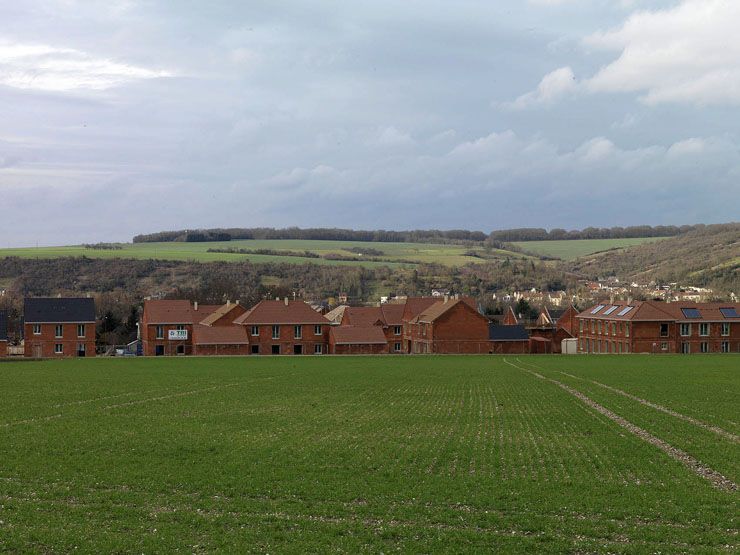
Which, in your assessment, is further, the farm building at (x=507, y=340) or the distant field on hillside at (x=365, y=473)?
the farm building at (x=507, y=340)

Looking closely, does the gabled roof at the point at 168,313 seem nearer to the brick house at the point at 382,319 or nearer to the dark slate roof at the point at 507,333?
the brick house at the point at 382,319

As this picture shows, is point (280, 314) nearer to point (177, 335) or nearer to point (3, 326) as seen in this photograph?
point (177, 335)

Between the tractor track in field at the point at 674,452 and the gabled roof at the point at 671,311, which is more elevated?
the gabled roof at the point at 671,311

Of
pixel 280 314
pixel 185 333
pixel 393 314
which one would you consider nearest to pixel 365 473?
pixel 280 314

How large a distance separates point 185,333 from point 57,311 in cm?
1358

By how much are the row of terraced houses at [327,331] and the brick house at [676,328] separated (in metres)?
0.11

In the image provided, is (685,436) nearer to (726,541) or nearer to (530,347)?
(726,541)

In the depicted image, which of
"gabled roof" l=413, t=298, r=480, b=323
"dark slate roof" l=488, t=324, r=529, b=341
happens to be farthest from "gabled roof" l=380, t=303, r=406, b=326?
"dark slate roof" l=488, t=324, r=529, b=341

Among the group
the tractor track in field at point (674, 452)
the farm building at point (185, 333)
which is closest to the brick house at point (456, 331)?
the farm building at point (185, 333)

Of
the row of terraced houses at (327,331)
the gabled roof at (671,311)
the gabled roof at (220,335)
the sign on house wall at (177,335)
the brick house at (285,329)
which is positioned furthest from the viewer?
the sign on house wall at (177,335)

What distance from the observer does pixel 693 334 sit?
9312 centimetres

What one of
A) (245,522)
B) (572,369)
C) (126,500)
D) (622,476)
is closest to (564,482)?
(622,476)

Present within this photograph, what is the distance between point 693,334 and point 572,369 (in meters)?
40.1

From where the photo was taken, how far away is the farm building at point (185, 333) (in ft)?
292
